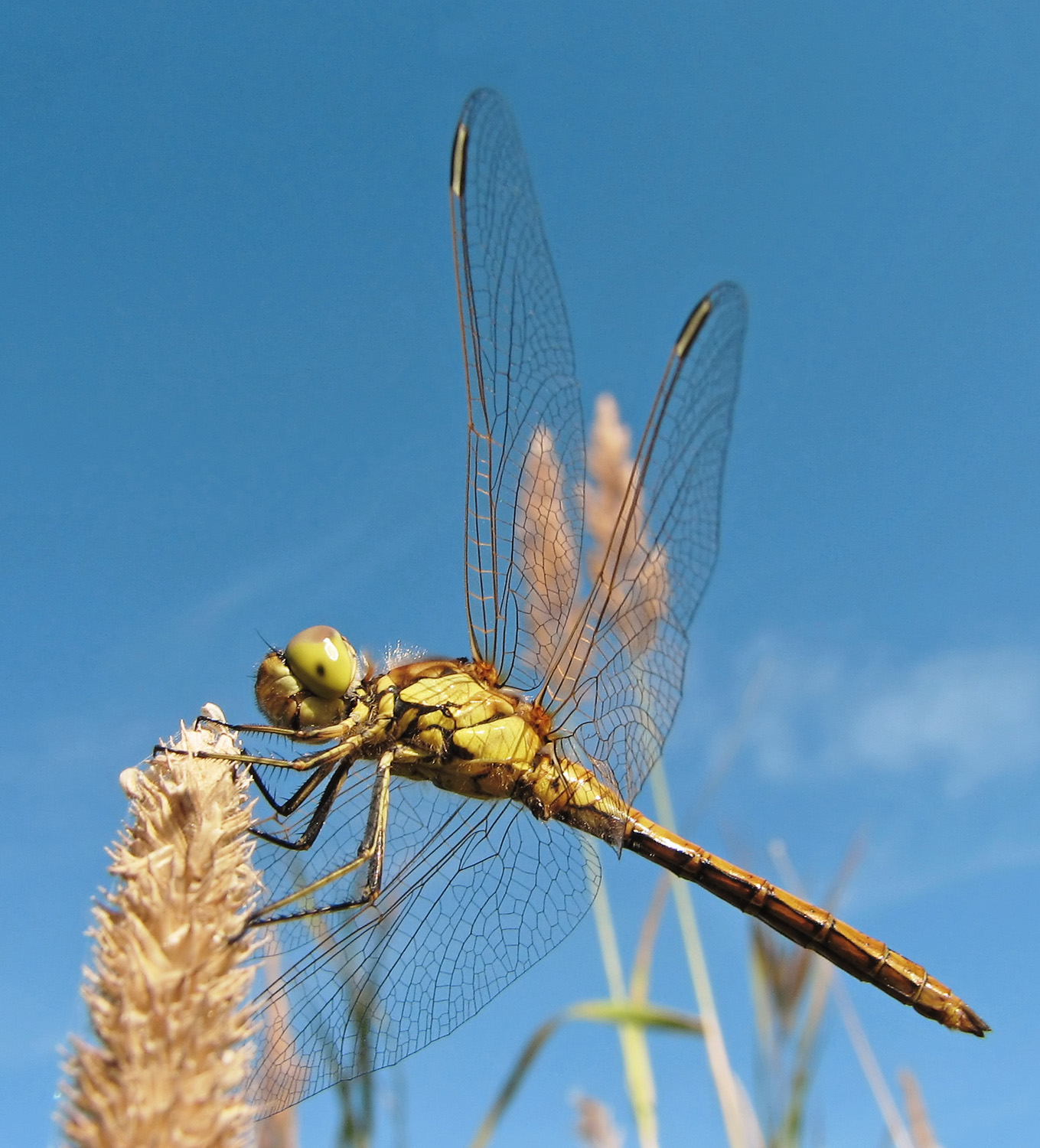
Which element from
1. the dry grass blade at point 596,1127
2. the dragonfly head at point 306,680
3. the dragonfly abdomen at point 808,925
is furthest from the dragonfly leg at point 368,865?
the dry grass blade at point 596,1127

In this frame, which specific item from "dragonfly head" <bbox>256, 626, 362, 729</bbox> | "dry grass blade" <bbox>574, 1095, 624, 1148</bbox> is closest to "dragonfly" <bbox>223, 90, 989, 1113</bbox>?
"dragonfly head" <bbox>256, 626, 362, 729</bbox>

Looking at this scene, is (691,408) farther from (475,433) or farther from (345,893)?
(345,893)

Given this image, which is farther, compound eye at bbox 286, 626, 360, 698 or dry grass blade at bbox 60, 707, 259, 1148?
compound eye at bbox 286, 626, 360, 698

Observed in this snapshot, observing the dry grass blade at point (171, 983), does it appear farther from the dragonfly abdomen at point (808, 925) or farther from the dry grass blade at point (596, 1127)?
the dry grass blade at point (596, 1127)

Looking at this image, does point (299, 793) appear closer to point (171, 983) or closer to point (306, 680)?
point (306, 680)

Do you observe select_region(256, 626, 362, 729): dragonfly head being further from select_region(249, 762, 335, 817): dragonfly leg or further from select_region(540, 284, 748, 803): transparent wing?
select_region(540, 284, 748, 803): transparent wing
